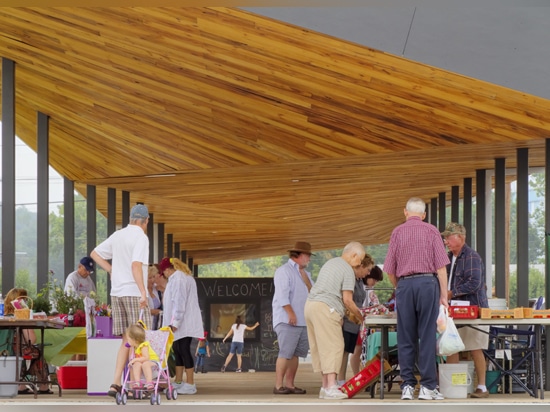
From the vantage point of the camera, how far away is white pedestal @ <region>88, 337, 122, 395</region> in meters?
9.87

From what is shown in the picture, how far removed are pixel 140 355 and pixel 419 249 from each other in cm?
242

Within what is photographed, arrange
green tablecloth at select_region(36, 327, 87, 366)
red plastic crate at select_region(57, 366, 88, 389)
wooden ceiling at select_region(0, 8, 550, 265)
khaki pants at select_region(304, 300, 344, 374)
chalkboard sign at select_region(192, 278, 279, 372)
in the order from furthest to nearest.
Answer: chalkboard sign at select_region(192, 278, 279, 372)
red plastic crate at select_region(57, 366, 88, 389)
green tablecloth at select_region(36, 327, 87, 366)
wooden ceiling at select_region(0, 8, 550, 265)
khaki pants at select_region(304, 300, 344, 374)

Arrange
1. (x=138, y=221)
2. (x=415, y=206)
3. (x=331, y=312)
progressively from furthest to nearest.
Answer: (x=138, y=221), (x=331, y=312), (x=415, y=206)

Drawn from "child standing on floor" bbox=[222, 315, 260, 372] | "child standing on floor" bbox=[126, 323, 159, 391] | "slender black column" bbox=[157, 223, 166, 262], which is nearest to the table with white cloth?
"child standing on floor" bbox=[126, 323, 159, 391]

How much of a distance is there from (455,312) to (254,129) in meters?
4.98

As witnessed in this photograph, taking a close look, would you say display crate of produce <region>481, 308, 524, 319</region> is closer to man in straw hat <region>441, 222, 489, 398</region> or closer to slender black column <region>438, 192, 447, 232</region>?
man in straw hat <region>441, 222, 489, 398</region>

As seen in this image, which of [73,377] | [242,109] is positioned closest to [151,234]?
[242,109]

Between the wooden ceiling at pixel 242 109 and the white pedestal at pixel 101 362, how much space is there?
2.96 m

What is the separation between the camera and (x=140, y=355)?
28.9 ft

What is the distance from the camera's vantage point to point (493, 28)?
9.60 meters

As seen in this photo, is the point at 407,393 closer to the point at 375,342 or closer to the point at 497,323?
the point at 497,323

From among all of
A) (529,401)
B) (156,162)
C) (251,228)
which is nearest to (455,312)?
(529,401)

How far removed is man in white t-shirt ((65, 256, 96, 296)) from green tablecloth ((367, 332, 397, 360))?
3361 millimetres

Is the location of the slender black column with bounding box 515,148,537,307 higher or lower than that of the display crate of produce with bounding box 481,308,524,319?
higher
